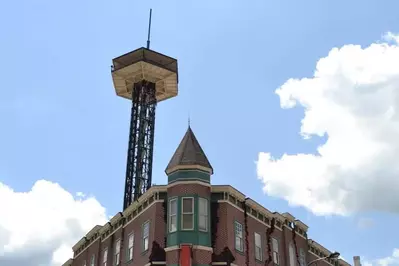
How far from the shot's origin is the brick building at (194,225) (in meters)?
37.5

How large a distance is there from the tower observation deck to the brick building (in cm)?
2241

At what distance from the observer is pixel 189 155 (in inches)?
1558

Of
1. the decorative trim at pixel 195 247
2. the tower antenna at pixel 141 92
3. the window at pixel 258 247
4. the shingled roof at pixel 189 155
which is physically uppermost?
the tower antenna at pixel 141 92

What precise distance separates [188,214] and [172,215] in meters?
1.12

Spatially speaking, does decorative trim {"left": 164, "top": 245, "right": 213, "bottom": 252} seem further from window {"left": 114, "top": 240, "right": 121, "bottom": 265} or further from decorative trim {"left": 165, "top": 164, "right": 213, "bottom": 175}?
window {"left": 114, "top": 240, "right": 121, "bottom": 265}

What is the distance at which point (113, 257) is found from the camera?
4488 centimetres

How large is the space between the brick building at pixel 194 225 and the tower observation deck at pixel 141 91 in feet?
73.5

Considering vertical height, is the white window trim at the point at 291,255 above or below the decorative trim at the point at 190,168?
below

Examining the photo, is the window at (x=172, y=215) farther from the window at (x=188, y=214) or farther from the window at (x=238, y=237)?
the window at (x=238, y=237)

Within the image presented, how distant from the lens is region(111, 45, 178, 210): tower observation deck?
67.5 metres

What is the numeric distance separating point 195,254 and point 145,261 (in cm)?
396

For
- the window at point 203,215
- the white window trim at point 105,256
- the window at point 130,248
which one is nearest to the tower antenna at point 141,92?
the white window trim at point 105,256

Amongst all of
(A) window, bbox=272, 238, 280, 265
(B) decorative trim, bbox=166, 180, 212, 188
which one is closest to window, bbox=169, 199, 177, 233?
(B) decorative trim, bbox=166, 180, 212, 188

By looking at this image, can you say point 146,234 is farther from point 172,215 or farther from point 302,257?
point 302,257
